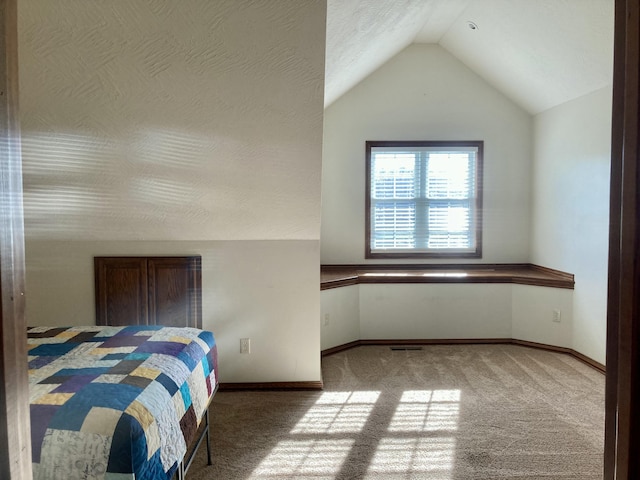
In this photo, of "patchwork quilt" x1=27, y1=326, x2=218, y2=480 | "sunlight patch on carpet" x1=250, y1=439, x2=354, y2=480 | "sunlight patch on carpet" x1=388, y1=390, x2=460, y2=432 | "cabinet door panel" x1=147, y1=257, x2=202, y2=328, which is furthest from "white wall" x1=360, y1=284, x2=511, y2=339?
"patchwork quilt" x1=27, y1=326, x2=218, y2=480

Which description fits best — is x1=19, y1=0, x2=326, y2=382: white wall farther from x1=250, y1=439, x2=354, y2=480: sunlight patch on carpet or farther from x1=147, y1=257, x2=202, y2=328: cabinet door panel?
x1=250, y1=439, x2=354, y2=480: sunlight patch on carpet

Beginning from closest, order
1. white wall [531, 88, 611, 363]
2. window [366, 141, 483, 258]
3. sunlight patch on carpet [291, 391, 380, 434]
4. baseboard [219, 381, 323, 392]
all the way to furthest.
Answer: sunlight patch on carpet [291, 391, 380, 434], baseboard [219, 381, 323, 392], white wall [531, 88, 611, 363], window [366, 141, 483, 258]

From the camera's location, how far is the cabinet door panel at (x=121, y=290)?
120 inches

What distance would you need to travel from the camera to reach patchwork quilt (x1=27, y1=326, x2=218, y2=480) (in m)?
1.22

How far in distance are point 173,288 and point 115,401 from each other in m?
1.83

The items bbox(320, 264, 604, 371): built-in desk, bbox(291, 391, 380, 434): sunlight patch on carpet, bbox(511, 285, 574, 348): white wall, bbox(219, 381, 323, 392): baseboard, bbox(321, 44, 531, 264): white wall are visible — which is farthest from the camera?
bbox(321, 44, 531, 264): white wall

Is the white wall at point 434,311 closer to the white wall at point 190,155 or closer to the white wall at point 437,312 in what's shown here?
the white wall at point 437,312

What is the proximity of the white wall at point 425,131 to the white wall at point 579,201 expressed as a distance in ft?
0.82

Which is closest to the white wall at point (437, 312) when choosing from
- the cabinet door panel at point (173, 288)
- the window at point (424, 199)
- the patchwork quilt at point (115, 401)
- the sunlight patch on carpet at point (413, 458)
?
the window at point (424, 199)

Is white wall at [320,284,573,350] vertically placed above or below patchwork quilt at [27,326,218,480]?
below

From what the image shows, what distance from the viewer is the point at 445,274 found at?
426cm

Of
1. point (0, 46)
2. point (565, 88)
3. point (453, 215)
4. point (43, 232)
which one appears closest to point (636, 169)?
point (0, 46)

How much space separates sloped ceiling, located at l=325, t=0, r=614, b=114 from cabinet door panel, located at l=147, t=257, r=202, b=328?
69.2 inches

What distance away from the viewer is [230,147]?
2561 mm
